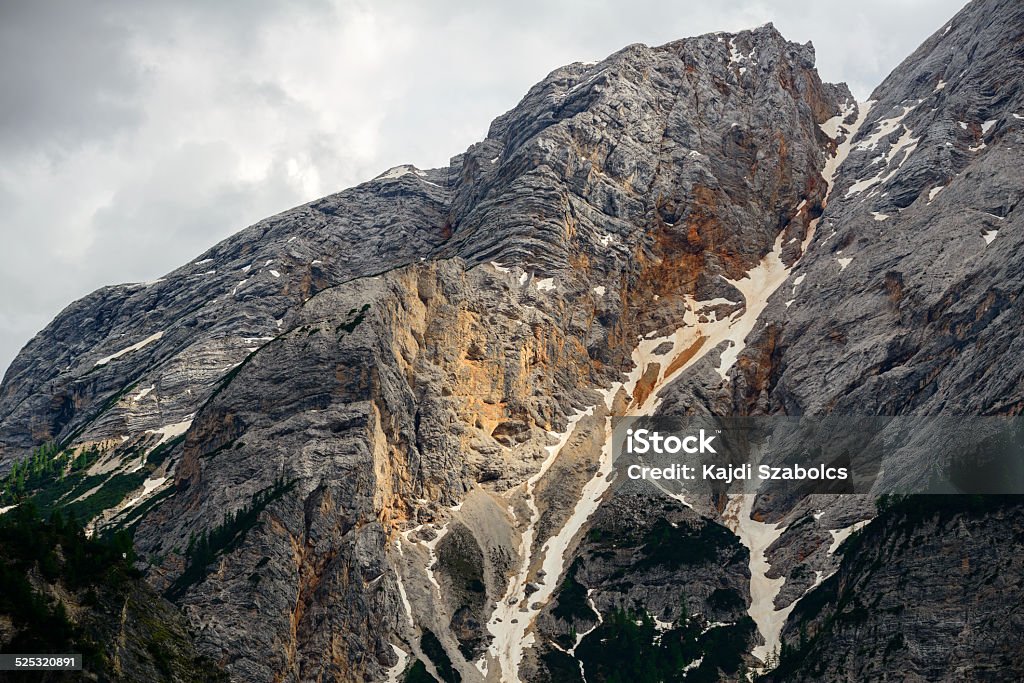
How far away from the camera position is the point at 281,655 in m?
123

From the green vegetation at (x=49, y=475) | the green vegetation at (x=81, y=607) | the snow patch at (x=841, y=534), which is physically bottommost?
the green vegetation at (x=81, y=607)

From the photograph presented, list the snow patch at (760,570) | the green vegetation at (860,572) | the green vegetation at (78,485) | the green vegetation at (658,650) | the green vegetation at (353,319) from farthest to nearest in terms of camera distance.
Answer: the green vegetation at (78,485), the green vegetation at (353,319), the snow patch at (760,570), the green vegetation at (658,650), the green vegetation at (860,572)

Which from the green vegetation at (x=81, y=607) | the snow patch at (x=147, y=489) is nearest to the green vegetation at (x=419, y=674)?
the green vegetation at (x=81, y=607)

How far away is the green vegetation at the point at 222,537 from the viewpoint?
127m

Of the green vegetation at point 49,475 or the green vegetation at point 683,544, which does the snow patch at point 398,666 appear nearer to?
the green vegetation at point 683,544

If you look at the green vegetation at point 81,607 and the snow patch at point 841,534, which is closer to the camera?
the green vegetation at point 81,607

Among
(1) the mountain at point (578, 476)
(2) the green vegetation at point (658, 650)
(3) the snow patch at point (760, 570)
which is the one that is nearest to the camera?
(1) the mountain at point (578, 476)

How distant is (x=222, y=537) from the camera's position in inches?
5226

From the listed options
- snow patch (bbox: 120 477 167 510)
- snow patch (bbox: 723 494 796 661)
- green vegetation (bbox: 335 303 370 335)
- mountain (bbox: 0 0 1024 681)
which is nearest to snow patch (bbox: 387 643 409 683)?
mountain (bbox: 0 0 1024 681)

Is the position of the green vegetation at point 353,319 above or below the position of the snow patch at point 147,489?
above

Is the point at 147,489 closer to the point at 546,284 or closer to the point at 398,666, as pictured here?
the point at 398,666

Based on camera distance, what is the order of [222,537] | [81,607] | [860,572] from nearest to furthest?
[81,607]
[860,572]
[222,537]

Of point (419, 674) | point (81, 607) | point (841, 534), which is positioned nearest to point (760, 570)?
point (841, 534)

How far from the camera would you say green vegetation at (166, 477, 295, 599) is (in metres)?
127
